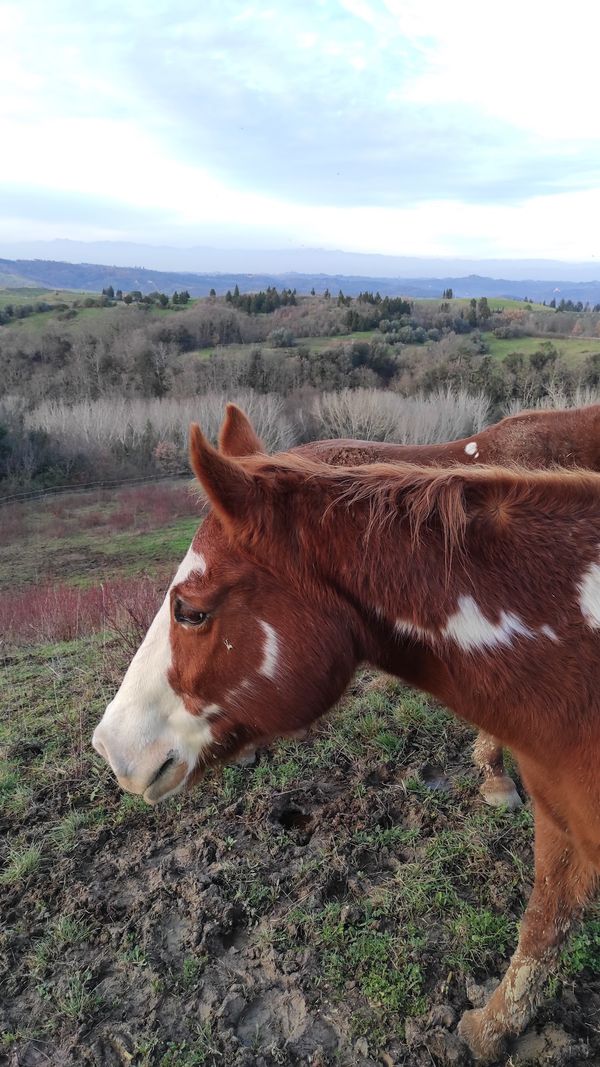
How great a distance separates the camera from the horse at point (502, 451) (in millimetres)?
3217

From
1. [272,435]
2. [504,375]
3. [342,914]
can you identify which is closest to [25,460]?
[272,435]

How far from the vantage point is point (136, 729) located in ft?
6.55

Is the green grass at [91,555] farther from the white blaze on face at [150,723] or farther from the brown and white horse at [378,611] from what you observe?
the brown and white horse at [378,611]

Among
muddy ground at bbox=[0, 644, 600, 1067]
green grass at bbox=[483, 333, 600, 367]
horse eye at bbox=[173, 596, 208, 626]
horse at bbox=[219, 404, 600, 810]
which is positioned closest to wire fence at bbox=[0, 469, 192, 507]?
green grass at bbox=[483, 333, 600, 367]

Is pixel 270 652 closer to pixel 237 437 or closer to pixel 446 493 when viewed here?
pixel 446 493

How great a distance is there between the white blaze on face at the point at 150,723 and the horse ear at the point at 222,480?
328 mm

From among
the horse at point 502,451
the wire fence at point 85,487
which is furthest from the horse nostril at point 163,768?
the wire fence at point 85,487

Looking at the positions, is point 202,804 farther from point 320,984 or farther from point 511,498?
point 511,498

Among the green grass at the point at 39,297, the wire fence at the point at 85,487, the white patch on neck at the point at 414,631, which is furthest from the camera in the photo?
the green grass at the point at 39,297

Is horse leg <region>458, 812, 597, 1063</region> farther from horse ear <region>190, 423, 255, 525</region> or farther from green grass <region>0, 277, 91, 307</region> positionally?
green grass <region>0, 277, 91, 307</region>

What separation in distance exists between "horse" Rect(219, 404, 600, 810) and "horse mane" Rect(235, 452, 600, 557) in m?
1.12

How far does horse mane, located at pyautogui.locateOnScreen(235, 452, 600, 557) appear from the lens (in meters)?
1.67

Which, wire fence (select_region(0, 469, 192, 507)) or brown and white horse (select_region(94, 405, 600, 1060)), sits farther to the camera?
wire fence (select_region(0, 469, 192, 507))

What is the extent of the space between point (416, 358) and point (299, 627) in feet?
189
